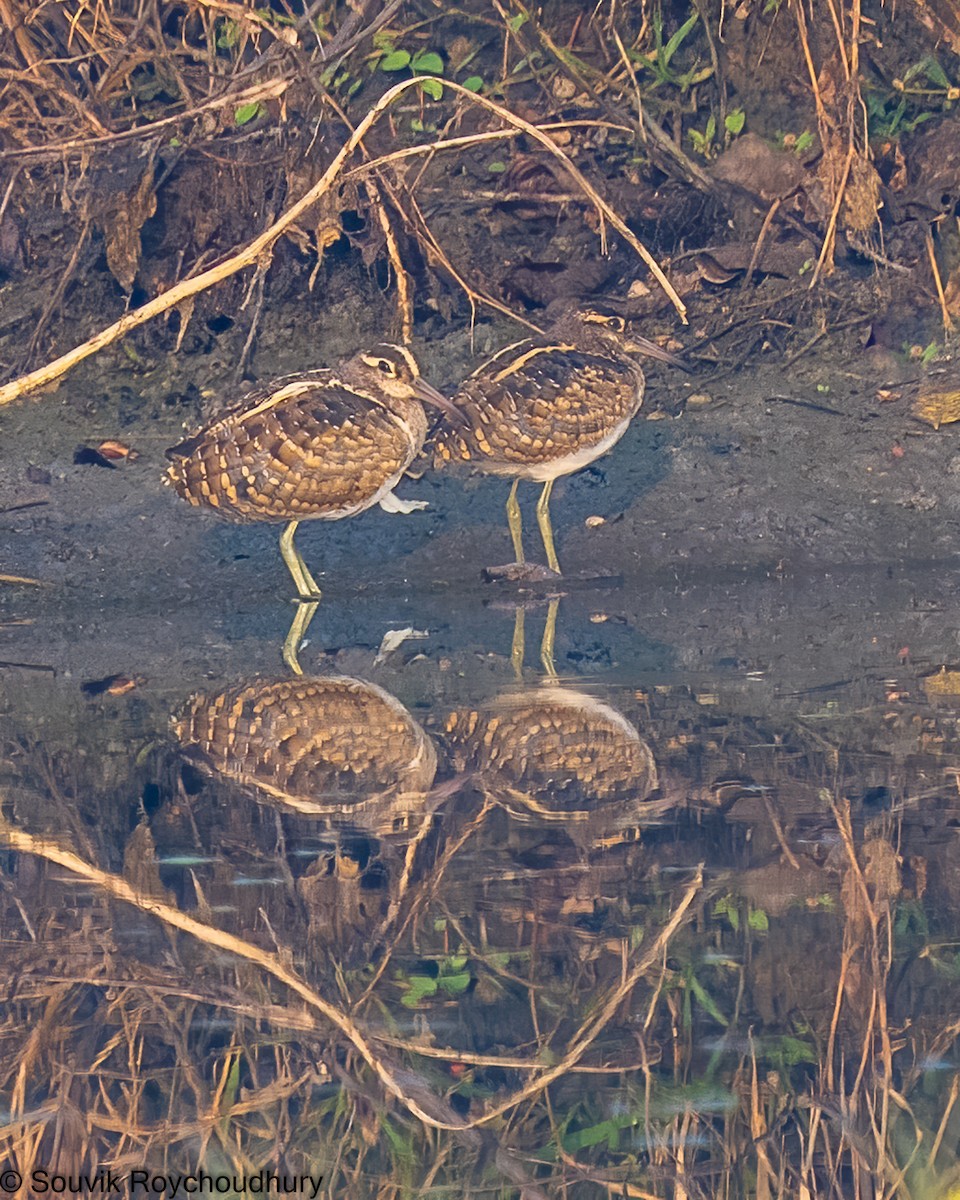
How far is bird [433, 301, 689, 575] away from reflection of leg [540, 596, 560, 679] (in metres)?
0.62

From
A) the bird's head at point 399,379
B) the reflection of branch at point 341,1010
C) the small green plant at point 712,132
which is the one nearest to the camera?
the reflection of branch at point 341,1010

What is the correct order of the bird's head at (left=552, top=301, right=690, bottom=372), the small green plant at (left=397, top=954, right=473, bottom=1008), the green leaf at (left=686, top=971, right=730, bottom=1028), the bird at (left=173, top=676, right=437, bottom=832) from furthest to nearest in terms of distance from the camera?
1. the bird's head at (left=552, top=301, right=690, bottom=372)
2. the bird at (left=173, top=676, right=437, bottom=832)
3. the small green plant at (left=397, top=954, right=473, bottom=1008)
4. the green leaf at (left=686, top=971, right=730, bottom=1028)

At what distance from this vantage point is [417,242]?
963cm

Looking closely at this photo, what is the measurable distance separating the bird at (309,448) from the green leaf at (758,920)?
449 centimetres

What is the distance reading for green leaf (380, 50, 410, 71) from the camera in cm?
998

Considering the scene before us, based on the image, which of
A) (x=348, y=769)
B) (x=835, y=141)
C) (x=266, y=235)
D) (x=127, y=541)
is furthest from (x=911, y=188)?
(x=348, y=769)

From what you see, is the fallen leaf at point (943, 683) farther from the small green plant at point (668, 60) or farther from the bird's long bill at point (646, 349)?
the small green plant at point (668, 60)

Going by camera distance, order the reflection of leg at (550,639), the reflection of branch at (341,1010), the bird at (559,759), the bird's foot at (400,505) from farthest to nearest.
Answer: the bird's foot at (400,505), the reflection of leg at (550,639), the bird at (559,759), the reflection of branch at (341,1010)

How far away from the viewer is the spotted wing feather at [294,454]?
7.33 meters

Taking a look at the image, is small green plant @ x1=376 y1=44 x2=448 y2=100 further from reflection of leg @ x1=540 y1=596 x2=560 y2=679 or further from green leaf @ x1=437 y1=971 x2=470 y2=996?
green leaf @ x1=437 y1=971 x2=470 y2=996

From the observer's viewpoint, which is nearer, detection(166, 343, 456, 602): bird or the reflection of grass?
the reflection of grass

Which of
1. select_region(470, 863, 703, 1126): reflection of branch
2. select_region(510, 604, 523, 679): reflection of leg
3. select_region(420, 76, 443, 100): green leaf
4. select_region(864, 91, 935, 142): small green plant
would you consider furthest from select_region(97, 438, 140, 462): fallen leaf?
select_region(470, 863, 703, 1126): reflection of branch

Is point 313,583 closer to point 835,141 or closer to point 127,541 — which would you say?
point 127,541

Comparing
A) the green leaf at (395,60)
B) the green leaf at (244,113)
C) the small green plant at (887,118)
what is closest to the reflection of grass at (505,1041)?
the green leaf at (244,113)
